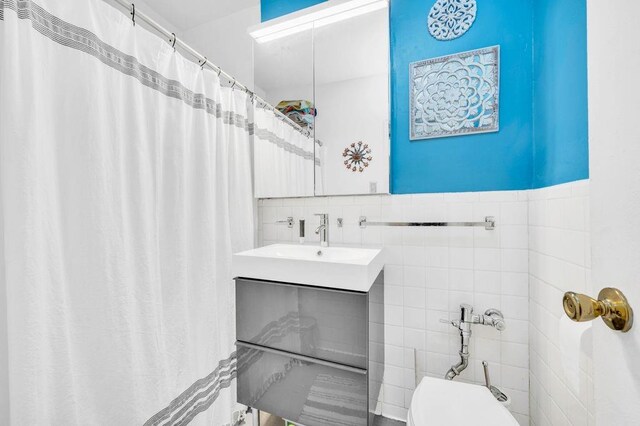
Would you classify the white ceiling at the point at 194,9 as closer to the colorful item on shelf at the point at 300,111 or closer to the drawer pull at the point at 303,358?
the colorful item on shelf at the point at 300,111

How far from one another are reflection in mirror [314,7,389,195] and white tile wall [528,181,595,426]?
27.0 inches

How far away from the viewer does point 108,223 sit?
932 mm

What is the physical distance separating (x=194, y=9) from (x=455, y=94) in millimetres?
1792

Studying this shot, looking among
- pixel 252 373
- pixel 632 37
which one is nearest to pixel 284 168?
pixel 252 373

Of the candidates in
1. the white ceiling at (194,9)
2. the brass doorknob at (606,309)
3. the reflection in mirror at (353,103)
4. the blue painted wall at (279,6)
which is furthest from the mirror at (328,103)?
the brass doorknob at (606,309)

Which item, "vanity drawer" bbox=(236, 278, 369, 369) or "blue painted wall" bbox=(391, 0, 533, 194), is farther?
"blue painted wall" bbox=(391, 0, 533, 194)

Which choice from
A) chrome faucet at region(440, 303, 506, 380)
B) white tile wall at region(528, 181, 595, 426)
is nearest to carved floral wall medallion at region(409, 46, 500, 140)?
white tile wall at region(528, 181, 595, 426)

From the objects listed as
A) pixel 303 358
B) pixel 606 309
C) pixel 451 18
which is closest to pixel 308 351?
pixel 303 358

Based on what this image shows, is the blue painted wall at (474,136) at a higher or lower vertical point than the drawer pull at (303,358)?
higher

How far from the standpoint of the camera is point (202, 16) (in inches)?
77.0

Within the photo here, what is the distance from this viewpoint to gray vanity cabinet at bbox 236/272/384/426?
1.13m

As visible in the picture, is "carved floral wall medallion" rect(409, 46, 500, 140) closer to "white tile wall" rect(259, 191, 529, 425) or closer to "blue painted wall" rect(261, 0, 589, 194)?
"blue painted wall" rect(261, 0, 589, 194)

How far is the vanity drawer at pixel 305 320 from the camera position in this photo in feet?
3.70

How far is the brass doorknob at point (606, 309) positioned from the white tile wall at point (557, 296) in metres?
0.32
